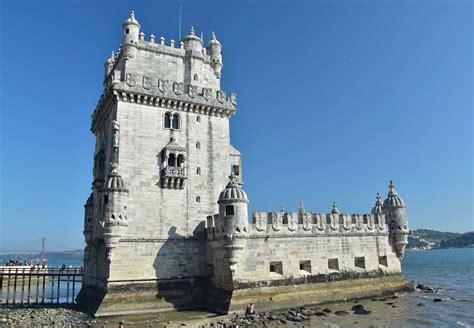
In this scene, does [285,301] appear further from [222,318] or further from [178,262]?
[178,262]

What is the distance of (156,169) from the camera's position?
95.8ft

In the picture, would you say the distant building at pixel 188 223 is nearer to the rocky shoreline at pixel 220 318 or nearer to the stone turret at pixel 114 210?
the stone turret at pixel 114 210

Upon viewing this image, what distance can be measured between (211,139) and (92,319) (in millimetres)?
15949

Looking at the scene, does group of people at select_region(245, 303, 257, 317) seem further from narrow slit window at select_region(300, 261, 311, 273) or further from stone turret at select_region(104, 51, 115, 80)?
stone turret at select_region(104, 51, 115, 80)

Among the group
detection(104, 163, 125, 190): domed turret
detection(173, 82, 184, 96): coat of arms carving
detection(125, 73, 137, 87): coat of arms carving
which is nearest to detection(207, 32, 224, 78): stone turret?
detection(173, 82, 184, 96): coat of arms carving

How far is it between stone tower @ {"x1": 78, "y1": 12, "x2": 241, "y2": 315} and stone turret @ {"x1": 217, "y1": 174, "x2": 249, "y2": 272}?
4140 mm

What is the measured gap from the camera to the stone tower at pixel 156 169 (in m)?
26.8

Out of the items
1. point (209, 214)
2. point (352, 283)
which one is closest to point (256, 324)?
point (209, 214)

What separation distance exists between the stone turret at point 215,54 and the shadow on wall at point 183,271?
Answer: 14589mm

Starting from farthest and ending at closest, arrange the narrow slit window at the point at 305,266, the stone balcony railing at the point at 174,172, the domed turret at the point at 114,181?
the narrow slit window at the point at 305,266 → the stone balcony railing at the point at 174,172 → the domed turret at the point at 114,181

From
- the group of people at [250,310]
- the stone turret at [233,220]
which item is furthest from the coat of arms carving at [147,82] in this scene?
the group of people at [250,310]

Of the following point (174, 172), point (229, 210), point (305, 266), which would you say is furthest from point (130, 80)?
point (305, 266)

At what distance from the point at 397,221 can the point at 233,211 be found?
18.2 m

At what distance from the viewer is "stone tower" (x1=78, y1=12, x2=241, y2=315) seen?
26.8 metres
